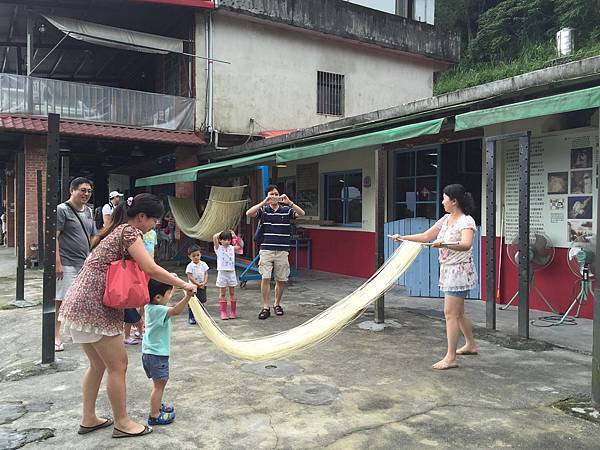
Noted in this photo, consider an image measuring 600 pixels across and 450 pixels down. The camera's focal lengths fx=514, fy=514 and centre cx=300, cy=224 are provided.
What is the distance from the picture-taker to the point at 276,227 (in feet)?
20.7

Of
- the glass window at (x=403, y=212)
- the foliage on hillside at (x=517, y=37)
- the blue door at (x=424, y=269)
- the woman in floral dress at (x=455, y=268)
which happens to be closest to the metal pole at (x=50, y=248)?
the woman in floral dress at (x=455, y=268)

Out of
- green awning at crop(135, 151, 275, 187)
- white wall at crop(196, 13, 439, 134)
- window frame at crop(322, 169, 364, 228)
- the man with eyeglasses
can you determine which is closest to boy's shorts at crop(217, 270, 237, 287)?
the man with eyeglasses

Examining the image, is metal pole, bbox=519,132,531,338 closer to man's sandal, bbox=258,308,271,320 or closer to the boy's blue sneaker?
man's sandal, bbox=258,308,271,320

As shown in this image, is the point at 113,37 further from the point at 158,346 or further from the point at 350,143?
the point at 158,346

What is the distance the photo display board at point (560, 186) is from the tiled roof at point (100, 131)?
870 centimetres

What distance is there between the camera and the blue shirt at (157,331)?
319 cm

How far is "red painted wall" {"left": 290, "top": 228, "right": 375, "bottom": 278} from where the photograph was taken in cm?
941

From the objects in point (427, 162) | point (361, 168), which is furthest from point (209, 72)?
point (427, 162)

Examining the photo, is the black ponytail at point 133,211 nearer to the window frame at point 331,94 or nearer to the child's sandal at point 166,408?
the child's sandal at point 166,408

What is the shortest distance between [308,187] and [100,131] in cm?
519

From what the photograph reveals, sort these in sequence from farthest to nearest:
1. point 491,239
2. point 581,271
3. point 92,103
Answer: point 92,103, point 581,271, point 491,239

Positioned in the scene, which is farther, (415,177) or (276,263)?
(415,177)

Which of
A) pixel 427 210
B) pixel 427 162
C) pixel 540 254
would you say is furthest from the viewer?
pixel 427 210

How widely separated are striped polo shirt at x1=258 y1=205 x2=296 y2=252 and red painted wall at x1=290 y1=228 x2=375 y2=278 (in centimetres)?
321
